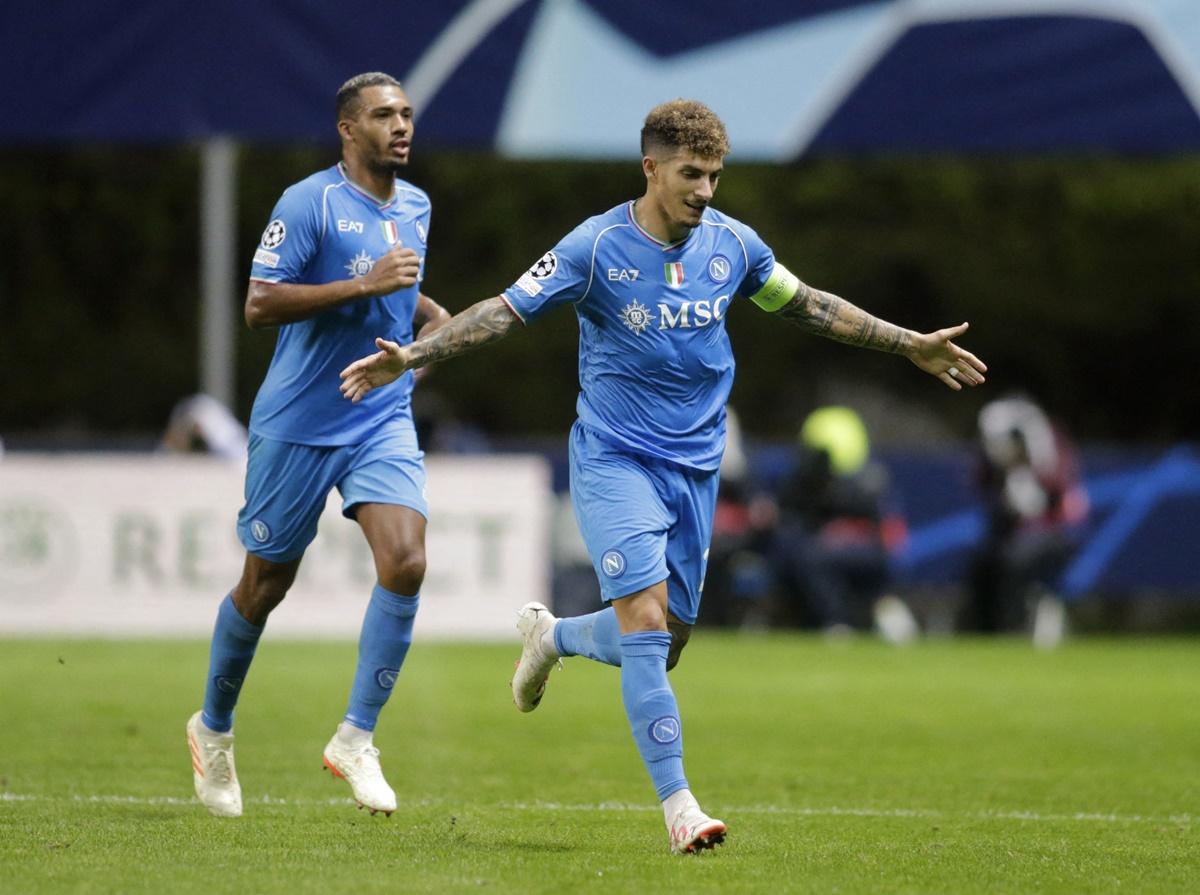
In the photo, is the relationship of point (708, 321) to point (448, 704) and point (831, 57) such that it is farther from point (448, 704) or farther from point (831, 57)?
point (831, 57)

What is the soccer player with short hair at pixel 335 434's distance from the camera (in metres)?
7.75

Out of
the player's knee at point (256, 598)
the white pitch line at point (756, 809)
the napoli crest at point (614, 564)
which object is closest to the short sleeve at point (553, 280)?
the napoli crest at point (614, 564)

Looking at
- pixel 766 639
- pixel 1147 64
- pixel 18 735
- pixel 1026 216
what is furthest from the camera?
pixel 1026 216

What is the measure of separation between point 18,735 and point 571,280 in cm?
485

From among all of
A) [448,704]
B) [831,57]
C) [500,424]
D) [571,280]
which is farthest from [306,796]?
[500,424]

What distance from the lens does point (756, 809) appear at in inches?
325

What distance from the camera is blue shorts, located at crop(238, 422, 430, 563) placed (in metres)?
7.88

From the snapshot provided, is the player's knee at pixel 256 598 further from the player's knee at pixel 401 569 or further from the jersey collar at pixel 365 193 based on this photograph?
the jersey collar at pixel 365 193

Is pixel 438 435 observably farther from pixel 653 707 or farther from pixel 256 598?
pixel 653 707

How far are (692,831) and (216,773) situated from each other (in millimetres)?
2155

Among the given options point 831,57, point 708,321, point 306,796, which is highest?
point 831,57

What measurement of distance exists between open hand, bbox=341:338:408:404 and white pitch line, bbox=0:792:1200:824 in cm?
204

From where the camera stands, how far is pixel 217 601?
56.6 ft

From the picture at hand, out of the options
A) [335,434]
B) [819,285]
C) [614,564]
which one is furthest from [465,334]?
[819,285]
